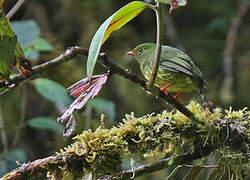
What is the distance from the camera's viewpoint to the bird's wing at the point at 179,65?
Result: 61.1 inches

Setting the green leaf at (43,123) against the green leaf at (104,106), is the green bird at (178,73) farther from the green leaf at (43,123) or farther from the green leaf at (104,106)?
the green leaf at (43,123)

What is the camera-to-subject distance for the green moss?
1.02 meters

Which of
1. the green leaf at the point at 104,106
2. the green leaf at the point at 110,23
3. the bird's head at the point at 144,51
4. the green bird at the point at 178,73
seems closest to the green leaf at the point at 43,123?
the green leaf at the point at 104,106

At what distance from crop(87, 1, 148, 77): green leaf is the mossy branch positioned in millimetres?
243

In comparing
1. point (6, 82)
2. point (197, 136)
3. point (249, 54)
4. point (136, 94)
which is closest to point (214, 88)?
point (249, 54)

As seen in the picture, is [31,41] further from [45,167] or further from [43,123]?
[45,167]

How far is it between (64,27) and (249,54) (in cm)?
176

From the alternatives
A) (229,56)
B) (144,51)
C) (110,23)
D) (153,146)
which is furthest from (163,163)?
(229,56)

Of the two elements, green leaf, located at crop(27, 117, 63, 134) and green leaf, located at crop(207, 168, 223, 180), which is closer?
green leaf, located at crop(207, 168, 223, 180)

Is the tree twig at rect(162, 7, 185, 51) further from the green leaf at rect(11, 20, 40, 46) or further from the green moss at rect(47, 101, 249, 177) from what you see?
the green moss at rect(47, 101, 249, 177)

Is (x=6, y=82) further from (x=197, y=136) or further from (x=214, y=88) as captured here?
(x=214, y=88)

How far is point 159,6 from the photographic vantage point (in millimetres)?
932

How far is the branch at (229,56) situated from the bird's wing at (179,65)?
4.49 ft

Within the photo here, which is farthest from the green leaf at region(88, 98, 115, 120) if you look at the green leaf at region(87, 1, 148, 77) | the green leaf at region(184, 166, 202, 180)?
the green leaf at region(87, 1, 148, 77)
